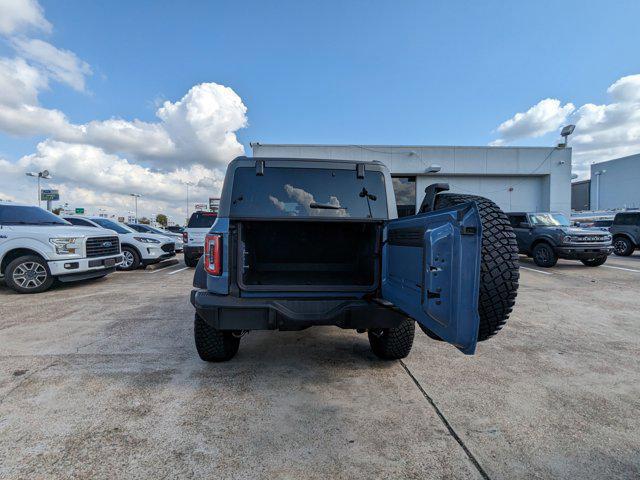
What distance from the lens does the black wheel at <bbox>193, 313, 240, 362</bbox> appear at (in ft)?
10.00

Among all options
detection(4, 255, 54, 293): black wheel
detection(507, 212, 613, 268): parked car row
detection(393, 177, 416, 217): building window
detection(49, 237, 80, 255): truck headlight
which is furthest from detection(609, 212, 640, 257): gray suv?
detection(4, 255, 54, 293): black wheel

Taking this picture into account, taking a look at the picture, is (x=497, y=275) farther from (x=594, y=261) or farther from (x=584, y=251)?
(x=594, y=261)

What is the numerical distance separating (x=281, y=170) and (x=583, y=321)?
4.88 meters

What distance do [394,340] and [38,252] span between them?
6990mm

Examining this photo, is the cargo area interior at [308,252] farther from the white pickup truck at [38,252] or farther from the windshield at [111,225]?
the windshield at [111,225]

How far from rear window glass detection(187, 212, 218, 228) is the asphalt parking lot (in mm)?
6015

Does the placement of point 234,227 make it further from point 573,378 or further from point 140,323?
point 573,378

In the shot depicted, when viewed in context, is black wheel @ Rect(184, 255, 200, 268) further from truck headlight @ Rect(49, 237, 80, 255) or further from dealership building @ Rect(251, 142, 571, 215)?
dealership building @ Rect(251, 142, 571, 215)

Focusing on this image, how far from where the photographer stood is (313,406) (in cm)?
248

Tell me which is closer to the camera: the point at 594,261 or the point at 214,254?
the point at 214,254

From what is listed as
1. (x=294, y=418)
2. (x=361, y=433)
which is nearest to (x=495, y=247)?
(x=361, y=433)

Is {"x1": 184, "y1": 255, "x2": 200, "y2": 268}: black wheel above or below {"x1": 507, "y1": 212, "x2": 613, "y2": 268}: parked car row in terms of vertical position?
below

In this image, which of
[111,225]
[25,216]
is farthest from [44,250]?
[111,225]

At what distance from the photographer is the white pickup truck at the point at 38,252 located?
6332mm
